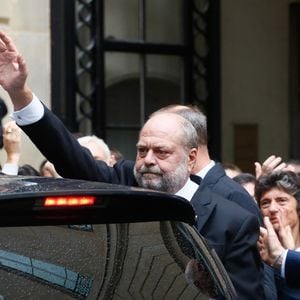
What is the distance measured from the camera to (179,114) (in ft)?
17.5

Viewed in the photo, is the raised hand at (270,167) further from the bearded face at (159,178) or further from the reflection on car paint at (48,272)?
the reflection on car paint at (48,272)

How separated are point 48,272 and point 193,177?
2.24 metres

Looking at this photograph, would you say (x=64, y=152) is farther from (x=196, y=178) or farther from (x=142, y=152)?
(x=196, y=178)

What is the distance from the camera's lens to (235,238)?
493 centimetres

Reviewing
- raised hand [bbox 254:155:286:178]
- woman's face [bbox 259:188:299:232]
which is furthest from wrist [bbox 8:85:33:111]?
raised hand [bbox 254:155:286:178]

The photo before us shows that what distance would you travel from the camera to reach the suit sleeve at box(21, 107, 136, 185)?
17.0ft

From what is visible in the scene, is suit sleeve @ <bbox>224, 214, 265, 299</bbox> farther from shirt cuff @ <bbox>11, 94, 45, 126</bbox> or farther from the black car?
shirt cuff @ <bbox>11, 94, 45, 126</bbox>

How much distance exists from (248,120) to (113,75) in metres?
1.89

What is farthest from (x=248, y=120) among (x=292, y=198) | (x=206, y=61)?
(x=292, y=198)

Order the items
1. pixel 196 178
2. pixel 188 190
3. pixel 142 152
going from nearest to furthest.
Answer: pixel 142 152
pixel 188 190
pixel 196 178

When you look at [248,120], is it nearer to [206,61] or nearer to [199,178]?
[206,61]

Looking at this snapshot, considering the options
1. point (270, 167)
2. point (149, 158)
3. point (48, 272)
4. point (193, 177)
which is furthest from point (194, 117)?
point (48, 272)

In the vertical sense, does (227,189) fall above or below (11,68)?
below

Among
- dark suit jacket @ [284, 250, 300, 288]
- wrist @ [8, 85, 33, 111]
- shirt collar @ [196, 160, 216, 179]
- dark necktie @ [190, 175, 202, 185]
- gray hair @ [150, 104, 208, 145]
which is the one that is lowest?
dark suit jacket @ [284, 250, 300, 288]
